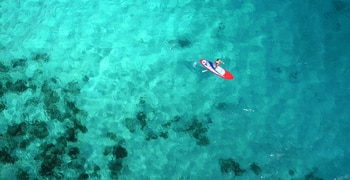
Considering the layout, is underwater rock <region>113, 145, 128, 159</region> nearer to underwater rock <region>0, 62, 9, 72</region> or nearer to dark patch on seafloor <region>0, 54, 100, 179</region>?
dark patch on seafloor <region>0, 54, 100, 179</region>

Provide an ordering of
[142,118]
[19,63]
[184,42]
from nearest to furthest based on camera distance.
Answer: [142,118]
[19,63]
[184,42]

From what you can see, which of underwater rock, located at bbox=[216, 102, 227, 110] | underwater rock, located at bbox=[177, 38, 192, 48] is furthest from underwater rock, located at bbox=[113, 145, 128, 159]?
underwater rock, located at bbox=[177, 38, 192, 48]

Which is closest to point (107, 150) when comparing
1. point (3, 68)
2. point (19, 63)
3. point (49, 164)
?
point (49, 164)

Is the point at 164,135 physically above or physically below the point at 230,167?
above

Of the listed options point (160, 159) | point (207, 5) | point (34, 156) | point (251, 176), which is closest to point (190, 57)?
point (207, 5)

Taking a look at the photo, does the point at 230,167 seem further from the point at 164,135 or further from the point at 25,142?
the point at 25,142

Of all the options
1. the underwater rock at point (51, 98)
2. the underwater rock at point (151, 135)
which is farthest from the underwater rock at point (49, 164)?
the underwater rock at point (151, 135)

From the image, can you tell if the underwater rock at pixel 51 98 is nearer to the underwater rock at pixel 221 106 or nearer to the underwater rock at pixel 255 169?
the underwater rock at pixel 221 106
